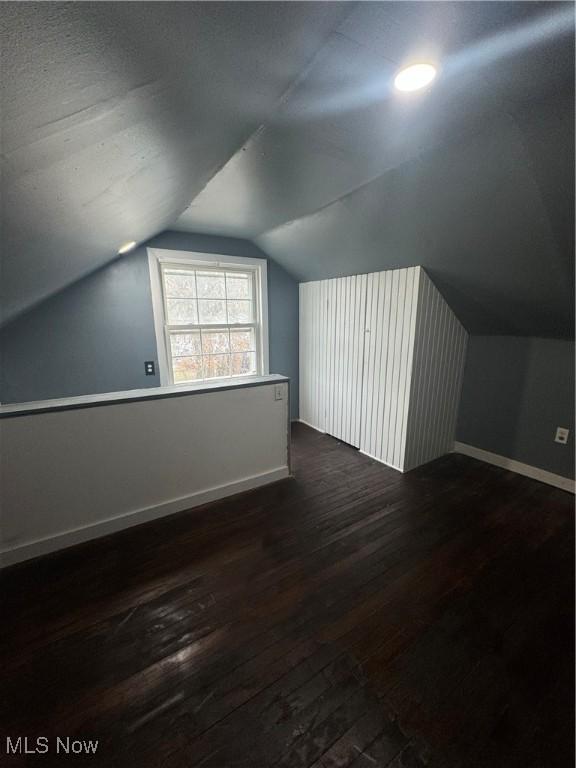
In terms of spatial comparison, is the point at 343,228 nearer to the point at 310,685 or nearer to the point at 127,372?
the point at 127,372

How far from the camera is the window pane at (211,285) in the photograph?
3.20m

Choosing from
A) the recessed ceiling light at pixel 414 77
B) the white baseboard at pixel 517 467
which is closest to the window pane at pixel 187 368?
the recessed ceiling light at pixel 414 77

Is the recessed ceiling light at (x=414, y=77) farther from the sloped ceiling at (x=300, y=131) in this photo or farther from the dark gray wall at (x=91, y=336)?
the dark gray wall at (x=91, y=336)

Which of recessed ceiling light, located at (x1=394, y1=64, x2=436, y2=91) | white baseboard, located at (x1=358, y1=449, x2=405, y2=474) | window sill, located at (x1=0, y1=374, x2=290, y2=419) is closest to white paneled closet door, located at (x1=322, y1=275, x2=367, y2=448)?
white baseboard, located at (x1=358, y1=449, x2=405, y2=474)

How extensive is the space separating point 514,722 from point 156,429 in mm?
2102

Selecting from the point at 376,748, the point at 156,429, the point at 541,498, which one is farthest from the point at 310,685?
the point at 541,498

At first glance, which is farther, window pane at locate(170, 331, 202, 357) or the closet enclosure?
window pane at locate(170, 331, 202, 357)

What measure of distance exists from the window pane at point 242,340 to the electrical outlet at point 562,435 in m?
2.97

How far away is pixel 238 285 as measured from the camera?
3.43 metres

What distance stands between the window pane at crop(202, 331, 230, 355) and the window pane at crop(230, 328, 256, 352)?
7cm

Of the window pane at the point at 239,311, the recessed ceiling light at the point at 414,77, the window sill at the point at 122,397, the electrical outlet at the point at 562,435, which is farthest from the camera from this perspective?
the window pane at the point at 239,311

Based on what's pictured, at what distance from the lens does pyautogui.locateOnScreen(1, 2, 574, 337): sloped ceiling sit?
62cm

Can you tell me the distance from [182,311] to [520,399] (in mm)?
3289

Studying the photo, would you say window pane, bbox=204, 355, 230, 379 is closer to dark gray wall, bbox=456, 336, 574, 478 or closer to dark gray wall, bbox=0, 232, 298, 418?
dark gray wall, bbox=0, 232, 298, 418
